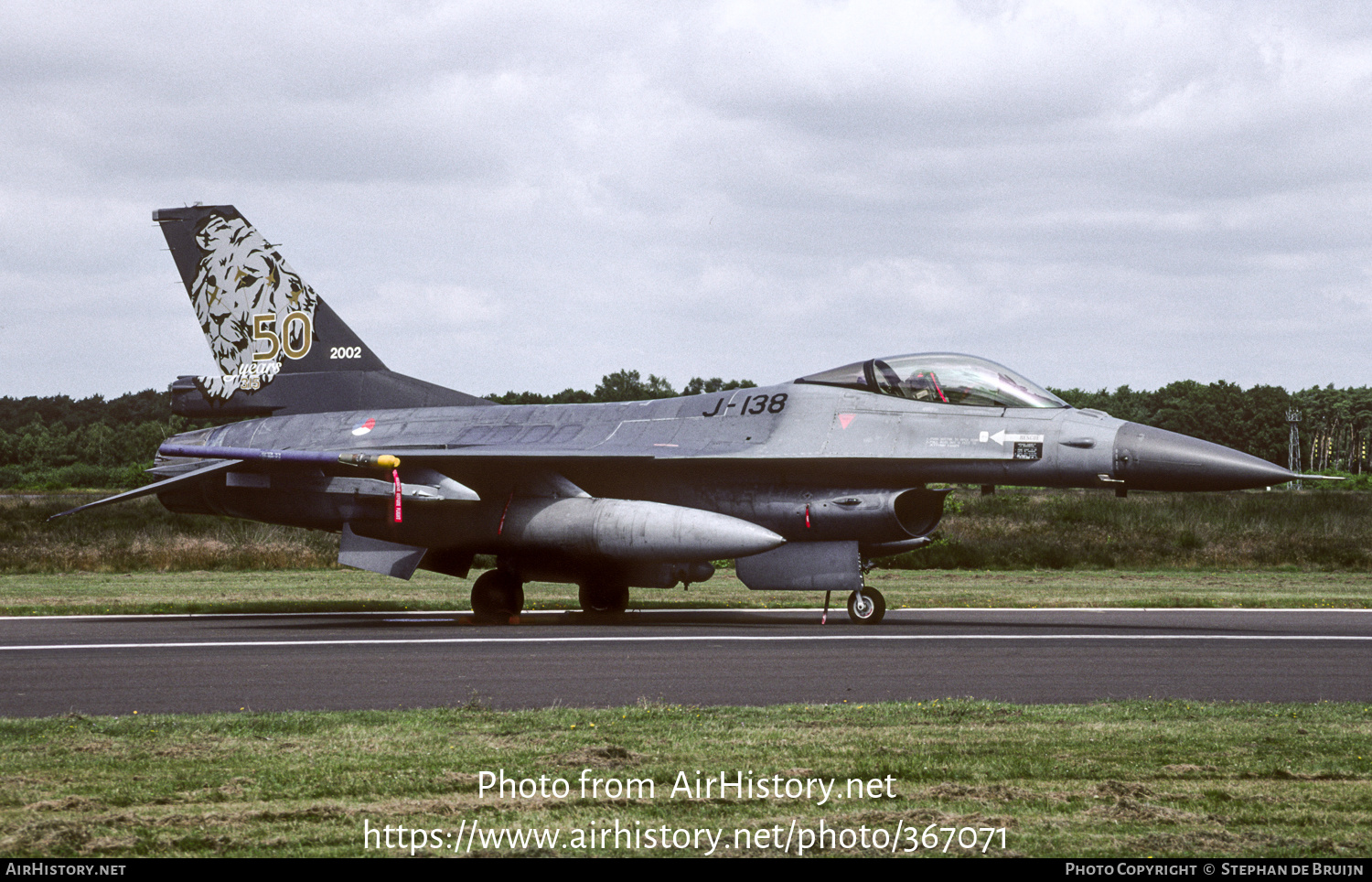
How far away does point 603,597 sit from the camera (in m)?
18.0

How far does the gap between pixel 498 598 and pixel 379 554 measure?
66.6 inches

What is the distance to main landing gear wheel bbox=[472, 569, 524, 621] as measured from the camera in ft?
57.7

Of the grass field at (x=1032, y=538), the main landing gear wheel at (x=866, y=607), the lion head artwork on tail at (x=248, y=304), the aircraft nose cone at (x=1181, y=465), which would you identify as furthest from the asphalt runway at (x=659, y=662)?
the grass field at (x=1032, y=538)

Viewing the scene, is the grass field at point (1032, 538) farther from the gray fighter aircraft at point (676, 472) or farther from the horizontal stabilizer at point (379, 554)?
the horizontal stabilizer at point (379, 554)

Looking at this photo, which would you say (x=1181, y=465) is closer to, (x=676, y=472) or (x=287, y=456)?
(x=676, y=472)

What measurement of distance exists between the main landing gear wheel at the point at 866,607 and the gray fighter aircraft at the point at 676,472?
0.08ft

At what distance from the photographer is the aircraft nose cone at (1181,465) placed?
1385 centimetres

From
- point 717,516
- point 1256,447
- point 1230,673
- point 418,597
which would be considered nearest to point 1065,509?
point 418,597

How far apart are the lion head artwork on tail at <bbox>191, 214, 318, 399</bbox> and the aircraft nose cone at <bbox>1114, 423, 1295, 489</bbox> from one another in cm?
1253

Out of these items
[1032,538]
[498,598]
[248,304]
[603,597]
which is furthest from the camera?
[1032,538]

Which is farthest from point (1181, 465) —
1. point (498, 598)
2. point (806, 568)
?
point (498, 598)

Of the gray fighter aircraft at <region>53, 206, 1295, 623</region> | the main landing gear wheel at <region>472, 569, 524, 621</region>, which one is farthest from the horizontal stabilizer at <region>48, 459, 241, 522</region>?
the main landing gear wheel at <region>472, 569, 524, 621</region>

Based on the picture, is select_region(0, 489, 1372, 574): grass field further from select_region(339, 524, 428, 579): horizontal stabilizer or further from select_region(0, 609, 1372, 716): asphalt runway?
select_region(339, 524, 428, 579): horizontal stabilizer

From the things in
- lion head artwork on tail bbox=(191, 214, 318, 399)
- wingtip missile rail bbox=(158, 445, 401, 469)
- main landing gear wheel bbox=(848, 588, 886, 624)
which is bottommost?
main landing gear wheel bbox=(848, 588, 886, 624)
